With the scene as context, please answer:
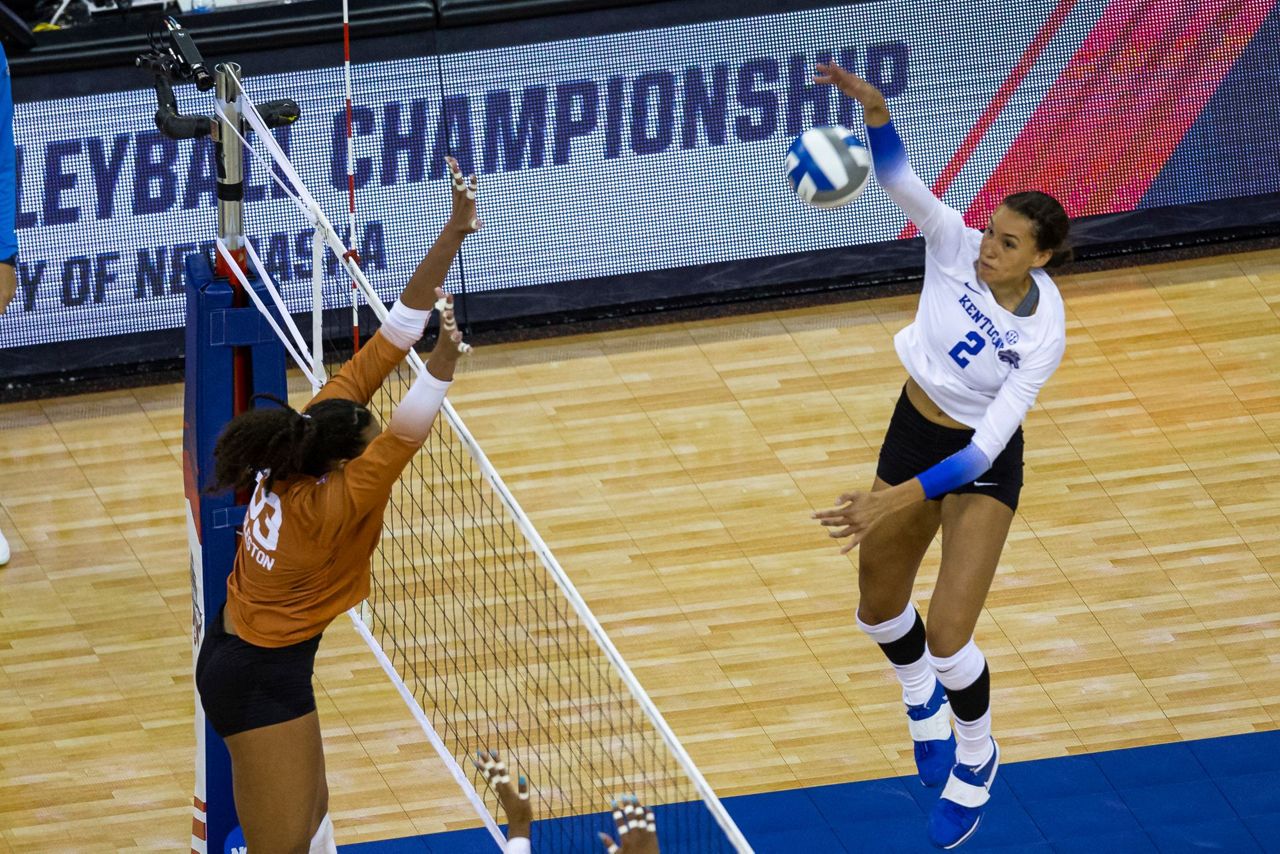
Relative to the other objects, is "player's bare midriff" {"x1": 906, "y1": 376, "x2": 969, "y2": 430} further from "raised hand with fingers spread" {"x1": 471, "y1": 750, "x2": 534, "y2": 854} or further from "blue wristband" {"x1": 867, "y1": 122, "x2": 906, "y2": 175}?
"raised hand with fingers spread" {"x1": 471, "y1": 750, "x2": 534, "y2": 854}

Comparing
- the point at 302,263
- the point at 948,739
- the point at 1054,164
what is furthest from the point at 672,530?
the point at 1054,164

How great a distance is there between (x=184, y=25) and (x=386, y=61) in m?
1.16

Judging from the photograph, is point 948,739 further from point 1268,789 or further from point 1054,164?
point 1054,164

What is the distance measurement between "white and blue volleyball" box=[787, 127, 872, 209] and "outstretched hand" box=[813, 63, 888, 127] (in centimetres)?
23

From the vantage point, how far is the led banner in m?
10.1

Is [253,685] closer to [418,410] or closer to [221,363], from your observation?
[418,410]

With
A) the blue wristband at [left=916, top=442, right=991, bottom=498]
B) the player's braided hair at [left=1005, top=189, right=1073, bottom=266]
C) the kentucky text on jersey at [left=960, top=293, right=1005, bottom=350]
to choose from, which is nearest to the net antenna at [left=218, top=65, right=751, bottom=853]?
the blue wristband at [left=916, top=442, right=991, bottom=498]

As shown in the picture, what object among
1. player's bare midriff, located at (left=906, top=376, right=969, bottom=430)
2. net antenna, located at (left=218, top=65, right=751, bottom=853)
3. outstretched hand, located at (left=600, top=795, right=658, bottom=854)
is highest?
outstretched hand, located at (left=600, top=795, right=658, bottom=854)

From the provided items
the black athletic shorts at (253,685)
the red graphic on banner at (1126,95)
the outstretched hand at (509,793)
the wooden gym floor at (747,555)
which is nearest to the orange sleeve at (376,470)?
the black athletic shorts at (253,685)

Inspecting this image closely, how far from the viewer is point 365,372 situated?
584cm

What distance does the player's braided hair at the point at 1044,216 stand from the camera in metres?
5.88

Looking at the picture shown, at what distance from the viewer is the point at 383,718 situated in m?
7.81

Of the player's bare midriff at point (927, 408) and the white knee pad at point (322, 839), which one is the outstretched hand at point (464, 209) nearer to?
the player's bare midriff at point (927, 408)

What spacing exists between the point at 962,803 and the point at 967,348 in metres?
1.72
